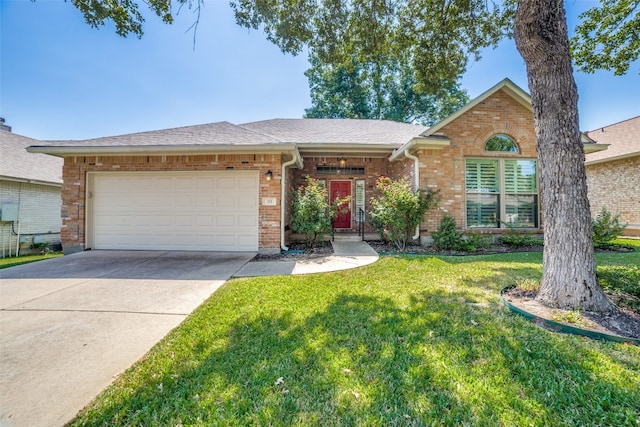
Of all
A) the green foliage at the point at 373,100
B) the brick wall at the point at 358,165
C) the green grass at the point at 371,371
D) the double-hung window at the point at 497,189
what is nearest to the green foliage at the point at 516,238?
the double-hung window at the point at 497,189

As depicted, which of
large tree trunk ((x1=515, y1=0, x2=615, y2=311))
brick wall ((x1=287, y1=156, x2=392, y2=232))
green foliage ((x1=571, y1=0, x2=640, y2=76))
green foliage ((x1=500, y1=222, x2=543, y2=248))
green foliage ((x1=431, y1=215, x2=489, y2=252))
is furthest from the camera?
brick wall ((x1=287, y1=156, x2=392, y2=232))

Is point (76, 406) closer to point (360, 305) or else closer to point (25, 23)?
point (360, 305)

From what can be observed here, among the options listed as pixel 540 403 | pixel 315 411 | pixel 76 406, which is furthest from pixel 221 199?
pixel 540 403

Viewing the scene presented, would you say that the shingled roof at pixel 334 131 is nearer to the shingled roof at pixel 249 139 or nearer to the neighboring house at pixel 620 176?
the shingled roof at pixel 249 139

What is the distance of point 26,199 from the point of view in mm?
9398

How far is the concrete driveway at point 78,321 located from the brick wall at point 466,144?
6.04 meters

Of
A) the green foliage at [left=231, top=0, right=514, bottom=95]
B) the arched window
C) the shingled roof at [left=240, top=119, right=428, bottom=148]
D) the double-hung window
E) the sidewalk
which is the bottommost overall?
the sidewalk

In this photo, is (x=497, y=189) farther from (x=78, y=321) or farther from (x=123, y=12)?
(x=123, y=12)

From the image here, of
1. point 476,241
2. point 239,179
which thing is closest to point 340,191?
point 239,179

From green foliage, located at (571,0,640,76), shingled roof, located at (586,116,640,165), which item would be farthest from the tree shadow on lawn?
shingled roof, located at (586,116,640,165)

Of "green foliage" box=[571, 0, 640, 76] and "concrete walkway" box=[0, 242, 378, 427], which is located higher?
"green foliage" box=[571, 0, 640, 76]

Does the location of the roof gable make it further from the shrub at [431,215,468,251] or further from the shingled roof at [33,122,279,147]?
the shingled roof at [33,122,279,147]

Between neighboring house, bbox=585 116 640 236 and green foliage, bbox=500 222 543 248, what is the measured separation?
21.3 feet

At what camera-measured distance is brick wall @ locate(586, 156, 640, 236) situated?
34.1 feet
